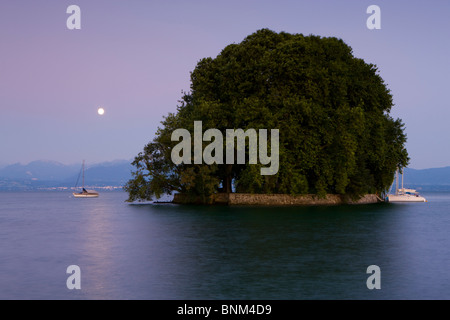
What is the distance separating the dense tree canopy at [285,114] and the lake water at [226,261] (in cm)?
2020

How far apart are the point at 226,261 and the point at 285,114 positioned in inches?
1424

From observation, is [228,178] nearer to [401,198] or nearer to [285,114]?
[285,114]

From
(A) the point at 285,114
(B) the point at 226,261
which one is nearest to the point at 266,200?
(A) the point at 285,114

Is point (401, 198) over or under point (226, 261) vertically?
under

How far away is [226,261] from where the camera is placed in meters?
22.3

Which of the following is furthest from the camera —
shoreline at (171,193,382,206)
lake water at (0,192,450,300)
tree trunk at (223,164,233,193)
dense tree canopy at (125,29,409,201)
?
tree trunk at (223,164,233,193)

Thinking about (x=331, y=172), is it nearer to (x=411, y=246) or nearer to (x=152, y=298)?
(x=411, y=246)

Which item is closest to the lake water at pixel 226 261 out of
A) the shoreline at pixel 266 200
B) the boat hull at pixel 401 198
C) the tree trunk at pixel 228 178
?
the shoreline at pixel 266 200

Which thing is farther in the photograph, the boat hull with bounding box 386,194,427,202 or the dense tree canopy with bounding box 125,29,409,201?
the boat hull with bounding box 386,194,427,202

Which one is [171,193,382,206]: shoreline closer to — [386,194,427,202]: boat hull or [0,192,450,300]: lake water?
[0,192,450,300]: lake water

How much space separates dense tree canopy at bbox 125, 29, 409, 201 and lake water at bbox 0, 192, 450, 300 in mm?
20196

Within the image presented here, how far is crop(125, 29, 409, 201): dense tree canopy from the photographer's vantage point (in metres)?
56.8

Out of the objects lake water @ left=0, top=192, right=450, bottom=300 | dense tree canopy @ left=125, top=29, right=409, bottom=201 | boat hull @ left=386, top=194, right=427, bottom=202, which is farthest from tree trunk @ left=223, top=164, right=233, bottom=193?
boat hull @ left=386, top=194, right=427, bottom=202
